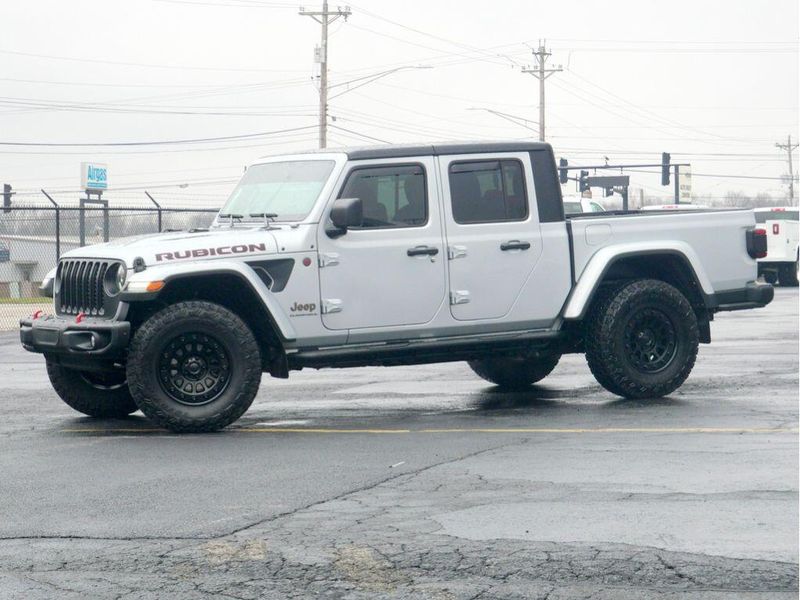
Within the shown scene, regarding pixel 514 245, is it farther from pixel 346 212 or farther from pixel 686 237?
pixel 686 237

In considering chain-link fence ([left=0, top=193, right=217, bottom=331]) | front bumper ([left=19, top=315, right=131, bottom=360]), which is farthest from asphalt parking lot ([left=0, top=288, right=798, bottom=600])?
chain-link fence ([left=0, top=193, right=217, bottom=331])

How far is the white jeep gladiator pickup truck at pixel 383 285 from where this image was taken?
1016cm

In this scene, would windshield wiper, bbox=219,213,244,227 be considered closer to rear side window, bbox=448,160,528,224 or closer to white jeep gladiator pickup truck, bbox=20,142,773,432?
white jeep gladiator pickup truck, bbox=20,142,773,432

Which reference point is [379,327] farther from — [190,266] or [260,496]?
[260,496]

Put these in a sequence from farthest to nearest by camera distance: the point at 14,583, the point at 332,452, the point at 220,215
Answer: the point at 220,215
the point at 332,452
the point at 14,583

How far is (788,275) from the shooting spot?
1610 inches

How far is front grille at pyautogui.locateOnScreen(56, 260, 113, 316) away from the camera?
33.8ft

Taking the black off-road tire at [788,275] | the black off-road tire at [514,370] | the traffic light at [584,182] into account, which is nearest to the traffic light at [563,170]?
the traffic light at [584,182]

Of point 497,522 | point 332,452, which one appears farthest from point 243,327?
point 497,522

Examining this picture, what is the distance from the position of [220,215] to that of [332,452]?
310cm

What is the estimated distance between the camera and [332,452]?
911 cm

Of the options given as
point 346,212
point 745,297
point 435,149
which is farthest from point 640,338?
point 346,212

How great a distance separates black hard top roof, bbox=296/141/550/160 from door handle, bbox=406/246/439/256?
2.55 ft

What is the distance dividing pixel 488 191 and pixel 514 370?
8.20ft
